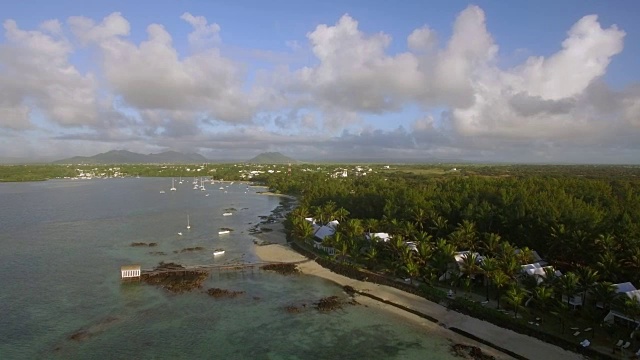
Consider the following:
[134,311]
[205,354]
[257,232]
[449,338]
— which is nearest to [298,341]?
[205,354]

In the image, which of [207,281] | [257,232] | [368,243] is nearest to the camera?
[207,281]

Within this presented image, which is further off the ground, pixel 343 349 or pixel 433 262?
pixel 433 262

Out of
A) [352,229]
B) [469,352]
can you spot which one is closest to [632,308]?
[469,352]

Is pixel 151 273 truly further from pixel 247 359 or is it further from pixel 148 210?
pixel 148 210

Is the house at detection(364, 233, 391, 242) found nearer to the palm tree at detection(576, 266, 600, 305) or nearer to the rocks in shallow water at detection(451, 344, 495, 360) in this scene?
the rocks in shallow water at detection(451, 344, 495, 360)

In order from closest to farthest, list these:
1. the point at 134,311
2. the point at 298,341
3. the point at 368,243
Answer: the point at 298,341 → the point at 134,311 → the point at 368,243

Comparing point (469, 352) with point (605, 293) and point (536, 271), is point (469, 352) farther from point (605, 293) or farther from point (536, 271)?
point (536, 271)

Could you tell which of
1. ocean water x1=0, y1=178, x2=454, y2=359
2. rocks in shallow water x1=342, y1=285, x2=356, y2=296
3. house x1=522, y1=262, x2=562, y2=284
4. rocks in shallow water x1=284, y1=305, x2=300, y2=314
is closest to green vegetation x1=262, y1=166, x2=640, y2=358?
house x1=522, y1=262, x2=562, y2=284
